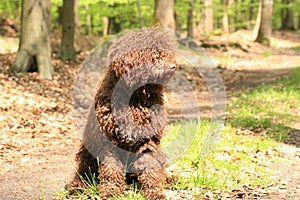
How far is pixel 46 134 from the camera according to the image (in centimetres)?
769

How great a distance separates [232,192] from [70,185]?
5.77ft

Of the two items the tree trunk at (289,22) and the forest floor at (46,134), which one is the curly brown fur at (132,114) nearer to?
the forest floor at (46,134)

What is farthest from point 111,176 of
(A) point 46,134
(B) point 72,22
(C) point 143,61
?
(B) point 72,22

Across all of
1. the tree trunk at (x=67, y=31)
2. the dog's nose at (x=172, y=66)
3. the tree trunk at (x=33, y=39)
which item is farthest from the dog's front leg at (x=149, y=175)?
the tree trunk at (x=67, y=31)

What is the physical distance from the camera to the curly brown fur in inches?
147

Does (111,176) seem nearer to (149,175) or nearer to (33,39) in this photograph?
(149,175)

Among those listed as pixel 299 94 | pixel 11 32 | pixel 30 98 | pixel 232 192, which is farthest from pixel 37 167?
pixel 11 32

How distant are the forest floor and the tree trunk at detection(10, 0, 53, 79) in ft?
1.03

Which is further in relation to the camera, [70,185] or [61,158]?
[61,158]

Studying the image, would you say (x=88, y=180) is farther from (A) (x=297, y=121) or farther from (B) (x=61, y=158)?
(A) (x=297, y=121)

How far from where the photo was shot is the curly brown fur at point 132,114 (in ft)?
12.2

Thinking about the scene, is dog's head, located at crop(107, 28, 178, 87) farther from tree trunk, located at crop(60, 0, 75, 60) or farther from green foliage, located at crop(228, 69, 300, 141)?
tree trunk, located at crop(60, 0, 75, 60)

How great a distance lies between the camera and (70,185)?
4.43 metres

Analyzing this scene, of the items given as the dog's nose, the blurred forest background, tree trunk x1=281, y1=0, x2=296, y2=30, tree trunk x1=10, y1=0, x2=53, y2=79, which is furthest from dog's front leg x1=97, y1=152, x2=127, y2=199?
tree trunk x1=281, y1=0, x2=296, y2=30
